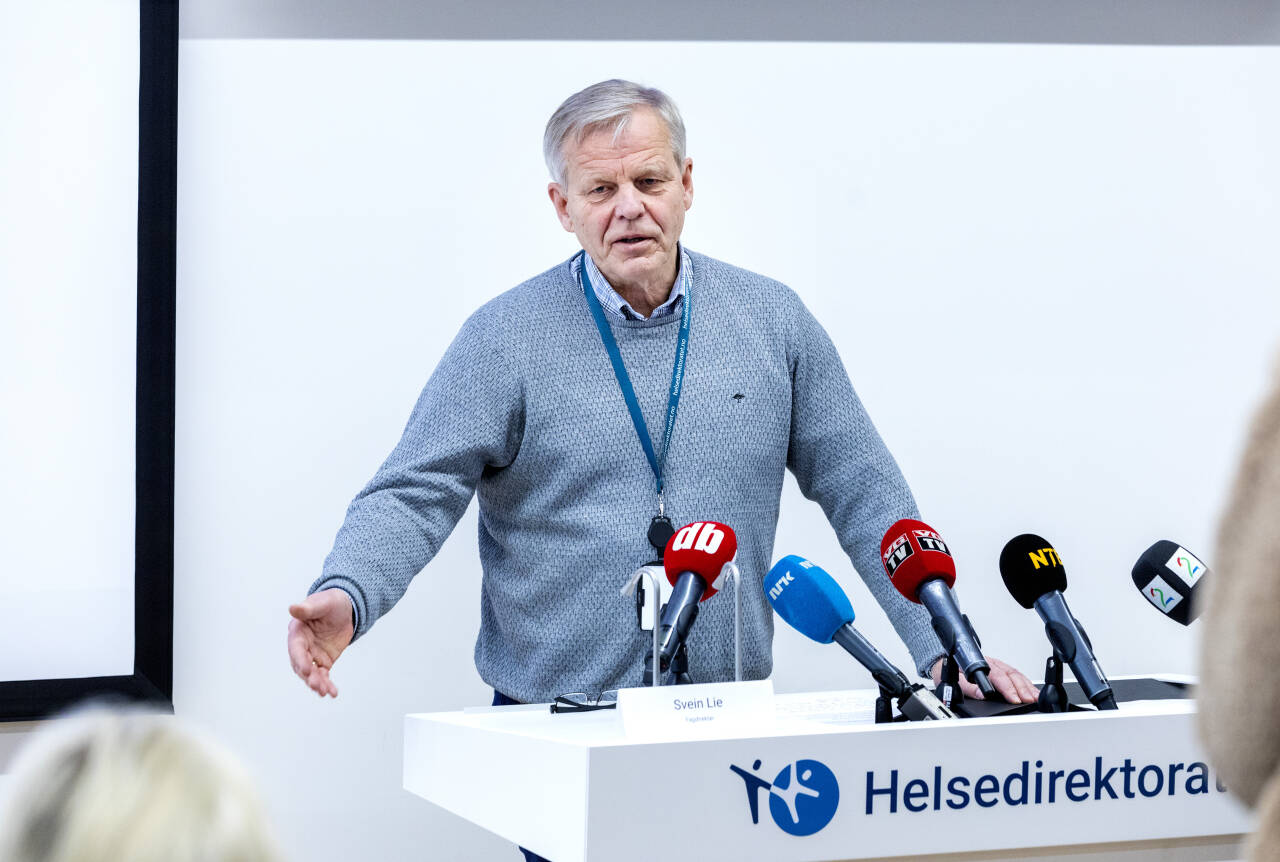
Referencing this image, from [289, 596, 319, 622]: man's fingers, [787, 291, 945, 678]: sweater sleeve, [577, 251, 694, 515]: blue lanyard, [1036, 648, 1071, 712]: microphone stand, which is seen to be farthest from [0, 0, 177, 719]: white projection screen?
[1036, 648, 1071, 712]: microphone stand

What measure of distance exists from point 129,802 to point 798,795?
2.83 feet

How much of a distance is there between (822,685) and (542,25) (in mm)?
1559

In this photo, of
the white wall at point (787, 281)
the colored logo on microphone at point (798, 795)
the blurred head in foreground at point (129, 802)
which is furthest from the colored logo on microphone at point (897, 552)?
the white wall at point (787, 281)

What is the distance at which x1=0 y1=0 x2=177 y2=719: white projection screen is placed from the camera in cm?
280

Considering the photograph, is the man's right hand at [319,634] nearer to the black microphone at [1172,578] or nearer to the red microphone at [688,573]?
the red microphone at [688,573]

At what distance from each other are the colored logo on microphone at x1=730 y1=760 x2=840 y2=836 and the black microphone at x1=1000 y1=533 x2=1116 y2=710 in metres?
0.36

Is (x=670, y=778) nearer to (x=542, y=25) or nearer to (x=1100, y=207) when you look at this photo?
(x=542, y=25)

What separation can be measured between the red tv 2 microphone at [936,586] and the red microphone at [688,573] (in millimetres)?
193

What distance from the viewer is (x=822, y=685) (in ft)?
10.4

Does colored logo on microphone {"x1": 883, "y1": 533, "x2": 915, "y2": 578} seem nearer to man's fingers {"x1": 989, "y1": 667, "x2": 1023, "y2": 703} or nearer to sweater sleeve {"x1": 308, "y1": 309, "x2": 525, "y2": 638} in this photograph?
man's fingers {"x1": 989, "y1": 667, "x2": 1023, "y2": 703}

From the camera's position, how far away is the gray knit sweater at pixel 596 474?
2061mm

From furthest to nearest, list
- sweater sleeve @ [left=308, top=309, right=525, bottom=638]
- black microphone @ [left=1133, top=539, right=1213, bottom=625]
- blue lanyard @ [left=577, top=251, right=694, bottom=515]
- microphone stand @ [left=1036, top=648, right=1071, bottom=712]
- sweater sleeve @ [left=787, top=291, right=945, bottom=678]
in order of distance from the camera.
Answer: sweater sleeve @ [left=787, top=291, right=945, bottom=678], blue lanyard @ [left=577, top=251, right=694, bottom=515], sweater sleeve @ [left=308, top=309, right=525, bottom=638], black microphone @ [left=1133, top=539, right=1213, bottom=625], microphone stand @ [left=1036, top=648, right=1071, bottom=712]

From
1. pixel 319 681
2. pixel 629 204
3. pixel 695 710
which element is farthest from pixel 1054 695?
pixel 629 204

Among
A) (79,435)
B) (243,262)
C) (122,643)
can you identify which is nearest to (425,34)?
(243,262)
